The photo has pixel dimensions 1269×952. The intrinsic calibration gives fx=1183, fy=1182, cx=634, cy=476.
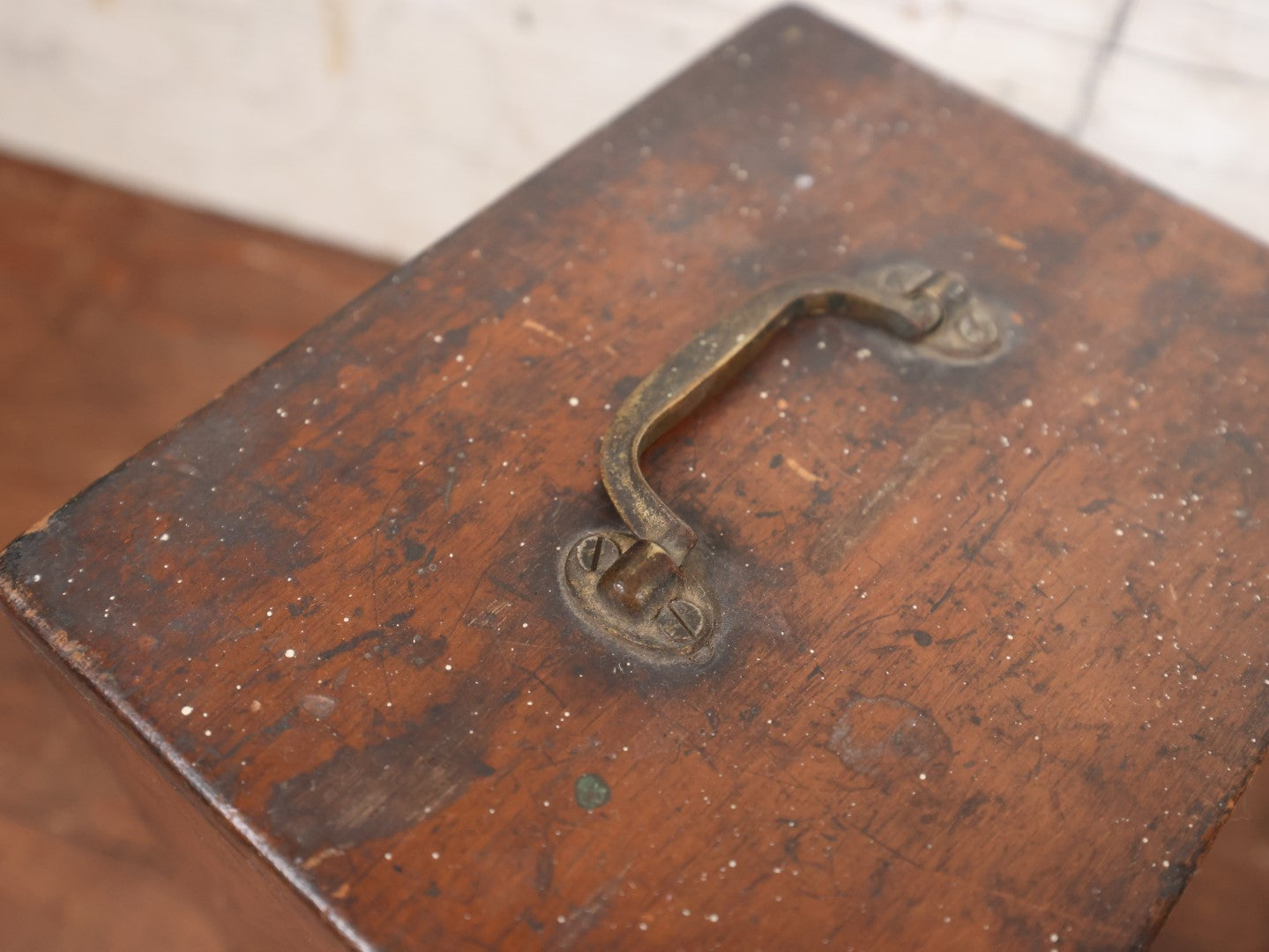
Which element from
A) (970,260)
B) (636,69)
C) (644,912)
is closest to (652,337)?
(970,260)

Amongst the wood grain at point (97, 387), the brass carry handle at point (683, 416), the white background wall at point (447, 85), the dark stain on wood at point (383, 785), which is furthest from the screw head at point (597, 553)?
the white background wall at point (447, 85)

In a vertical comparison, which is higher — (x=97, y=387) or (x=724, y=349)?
(x=724, y=349)

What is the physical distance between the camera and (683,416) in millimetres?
849

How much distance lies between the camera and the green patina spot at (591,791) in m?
0.69

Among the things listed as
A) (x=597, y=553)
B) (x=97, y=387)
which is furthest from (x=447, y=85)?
(x=597, y=553)

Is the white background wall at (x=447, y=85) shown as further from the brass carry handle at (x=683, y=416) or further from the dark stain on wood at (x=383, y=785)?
the dark stain on wood at (x=383, y=785)

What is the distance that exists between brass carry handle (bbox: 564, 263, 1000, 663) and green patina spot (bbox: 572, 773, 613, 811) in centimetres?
9

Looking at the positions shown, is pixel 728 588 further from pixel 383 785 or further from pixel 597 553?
pixel 383 785

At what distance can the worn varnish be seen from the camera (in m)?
0.68

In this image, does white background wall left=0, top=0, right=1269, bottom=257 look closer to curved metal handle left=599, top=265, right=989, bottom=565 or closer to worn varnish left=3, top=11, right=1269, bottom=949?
worn varnish left=3, top=11, right=1269, bottom=949

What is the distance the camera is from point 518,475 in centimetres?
81

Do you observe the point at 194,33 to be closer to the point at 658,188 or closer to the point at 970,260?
the point at 658,188

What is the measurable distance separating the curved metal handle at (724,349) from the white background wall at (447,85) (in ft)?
1.89

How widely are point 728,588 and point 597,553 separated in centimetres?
9
